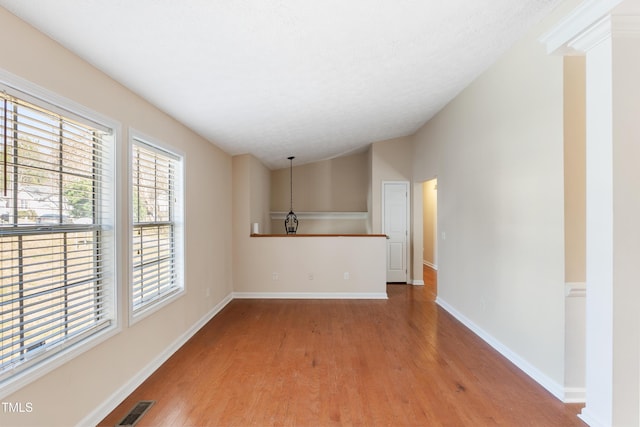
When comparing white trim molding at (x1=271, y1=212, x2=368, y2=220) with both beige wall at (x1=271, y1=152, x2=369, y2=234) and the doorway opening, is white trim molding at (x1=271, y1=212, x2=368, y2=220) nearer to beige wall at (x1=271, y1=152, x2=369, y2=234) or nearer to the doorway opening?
beige wall at (x1=271, y1=152, x2=369, y2=234)

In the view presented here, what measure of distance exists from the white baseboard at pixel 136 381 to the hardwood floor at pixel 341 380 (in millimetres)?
49

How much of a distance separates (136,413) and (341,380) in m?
1.50

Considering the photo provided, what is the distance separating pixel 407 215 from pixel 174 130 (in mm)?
4352

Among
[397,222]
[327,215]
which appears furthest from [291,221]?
[397,222]

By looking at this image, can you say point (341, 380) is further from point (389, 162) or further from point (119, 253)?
point (389, 162)

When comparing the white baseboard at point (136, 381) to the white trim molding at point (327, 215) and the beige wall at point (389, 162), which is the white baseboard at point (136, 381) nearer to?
the white trim molding at point (327, 215)

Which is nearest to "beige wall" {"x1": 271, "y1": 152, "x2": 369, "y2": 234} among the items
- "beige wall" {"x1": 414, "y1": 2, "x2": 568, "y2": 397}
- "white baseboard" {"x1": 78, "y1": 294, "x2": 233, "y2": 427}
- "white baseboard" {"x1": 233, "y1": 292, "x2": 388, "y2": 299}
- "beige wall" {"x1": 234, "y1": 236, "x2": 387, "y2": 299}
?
"beige wall" {"x1": 234, "y1": 236, "x2": 387, "y2": 299}

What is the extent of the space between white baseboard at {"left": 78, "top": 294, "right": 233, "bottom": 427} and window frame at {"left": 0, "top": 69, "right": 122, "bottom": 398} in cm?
43

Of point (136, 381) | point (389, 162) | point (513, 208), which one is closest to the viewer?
point (136, 381)

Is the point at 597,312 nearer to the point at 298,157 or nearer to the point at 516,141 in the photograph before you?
the point at 516,141

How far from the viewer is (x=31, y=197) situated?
1.54 meters

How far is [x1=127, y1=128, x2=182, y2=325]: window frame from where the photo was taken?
2277 mm

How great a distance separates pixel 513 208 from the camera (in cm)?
274
